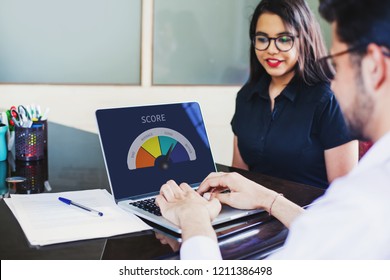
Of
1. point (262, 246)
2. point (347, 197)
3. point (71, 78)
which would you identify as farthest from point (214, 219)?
point (71, 78)

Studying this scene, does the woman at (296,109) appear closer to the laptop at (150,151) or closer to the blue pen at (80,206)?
the laptop at (150,151)

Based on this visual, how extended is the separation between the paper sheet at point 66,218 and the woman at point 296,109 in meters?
0.77

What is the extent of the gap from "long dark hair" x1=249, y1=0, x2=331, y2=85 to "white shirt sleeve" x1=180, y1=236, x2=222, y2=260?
3.54 feet

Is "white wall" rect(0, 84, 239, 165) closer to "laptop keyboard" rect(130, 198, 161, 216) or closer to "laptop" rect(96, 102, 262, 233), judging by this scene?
"laptop" rect(96, 102, 262, 233)

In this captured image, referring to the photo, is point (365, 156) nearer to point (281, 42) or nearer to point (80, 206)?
point (80, 206)

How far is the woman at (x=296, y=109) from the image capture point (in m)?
1.83

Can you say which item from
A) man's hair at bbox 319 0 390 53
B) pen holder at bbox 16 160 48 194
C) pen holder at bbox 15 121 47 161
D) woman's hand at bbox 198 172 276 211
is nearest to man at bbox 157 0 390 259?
man's hair at bbox 319 0 390 53

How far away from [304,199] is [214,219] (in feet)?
1.06

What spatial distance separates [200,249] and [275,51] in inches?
43.7

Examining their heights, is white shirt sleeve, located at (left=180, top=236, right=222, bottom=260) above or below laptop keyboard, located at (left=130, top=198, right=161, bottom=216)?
above

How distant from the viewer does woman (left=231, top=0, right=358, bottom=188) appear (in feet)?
6.02

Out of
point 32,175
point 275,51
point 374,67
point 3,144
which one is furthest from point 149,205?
point 275,51

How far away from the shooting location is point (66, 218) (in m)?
1.15

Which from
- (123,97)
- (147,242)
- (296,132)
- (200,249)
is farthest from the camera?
(123,97)
